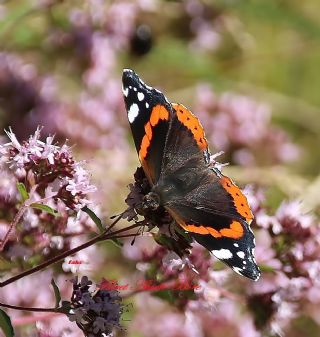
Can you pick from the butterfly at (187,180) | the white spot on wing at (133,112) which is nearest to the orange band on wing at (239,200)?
the butterfly at (187,180)

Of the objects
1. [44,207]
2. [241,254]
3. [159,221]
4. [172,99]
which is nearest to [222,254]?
[241,254]

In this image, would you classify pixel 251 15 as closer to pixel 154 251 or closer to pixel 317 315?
pixel 317 315

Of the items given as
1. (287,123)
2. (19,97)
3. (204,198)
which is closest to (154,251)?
(204,198)

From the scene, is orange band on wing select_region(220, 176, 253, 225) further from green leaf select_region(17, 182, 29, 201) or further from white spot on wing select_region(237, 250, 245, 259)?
green leaf select_region(17, 182, 29, 201)

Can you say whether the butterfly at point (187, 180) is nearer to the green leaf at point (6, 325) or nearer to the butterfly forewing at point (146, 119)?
the butterfly forewing at point (146, 119)

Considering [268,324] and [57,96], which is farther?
[57,96]
